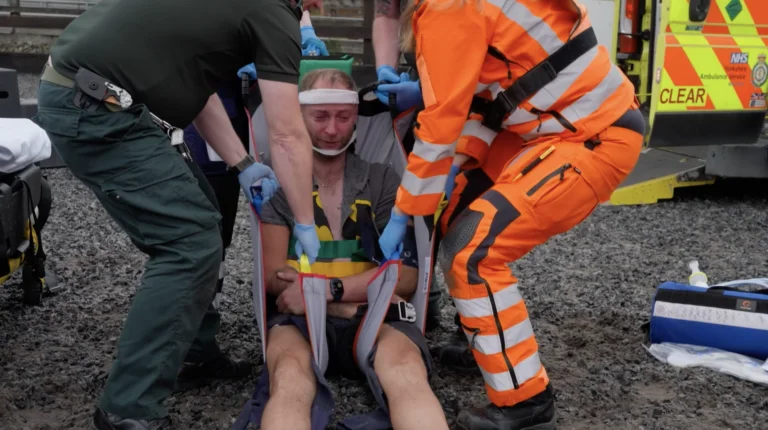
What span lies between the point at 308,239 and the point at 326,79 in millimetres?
709

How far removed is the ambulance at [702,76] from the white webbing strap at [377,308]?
3291mm

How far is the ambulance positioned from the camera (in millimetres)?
5848

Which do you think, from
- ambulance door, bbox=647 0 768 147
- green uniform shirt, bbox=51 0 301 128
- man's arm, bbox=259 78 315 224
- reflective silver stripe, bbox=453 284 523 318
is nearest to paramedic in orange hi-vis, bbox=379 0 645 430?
reflective silver stripe, bbox=453 284 523 318

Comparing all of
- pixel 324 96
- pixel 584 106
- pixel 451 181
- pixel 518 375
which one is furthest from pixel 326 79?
pixel 518 375

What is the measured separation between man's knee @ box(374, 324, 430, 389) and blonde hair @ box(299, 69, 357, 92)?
99 cm

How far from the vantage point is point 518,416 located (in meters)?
2.96

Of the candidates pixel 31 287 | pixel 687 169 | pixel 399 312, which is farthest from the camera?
pixel 687 169

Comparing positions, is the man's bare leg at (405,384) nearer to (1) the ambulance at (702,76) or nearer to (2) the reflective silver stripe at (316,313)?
(2) the reflective silver stripe at (316,313)

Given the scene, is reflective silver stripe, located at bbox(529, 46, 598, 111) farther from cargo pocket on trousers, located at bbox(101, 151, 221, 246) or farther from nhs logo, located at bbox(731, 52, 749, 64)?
nhs logo, located at bbox(731, 52, 749, 64)

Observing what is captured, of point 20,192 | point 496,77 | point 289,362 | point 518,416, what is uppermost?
point 496,77

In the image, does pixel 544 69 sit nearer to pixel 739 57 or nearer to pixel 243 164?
pixel 243 164

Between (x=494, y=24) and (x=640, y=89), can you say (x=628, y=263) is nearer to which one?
(x=640, y=89)

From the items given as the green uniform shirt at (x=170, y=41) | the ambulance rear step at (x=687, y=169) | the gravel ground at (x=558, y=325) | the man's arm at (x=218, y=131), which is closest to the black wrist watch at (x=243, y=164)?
the man's arm at (x=218, y=131)

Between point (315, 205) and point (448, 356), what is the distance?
2.80ft
